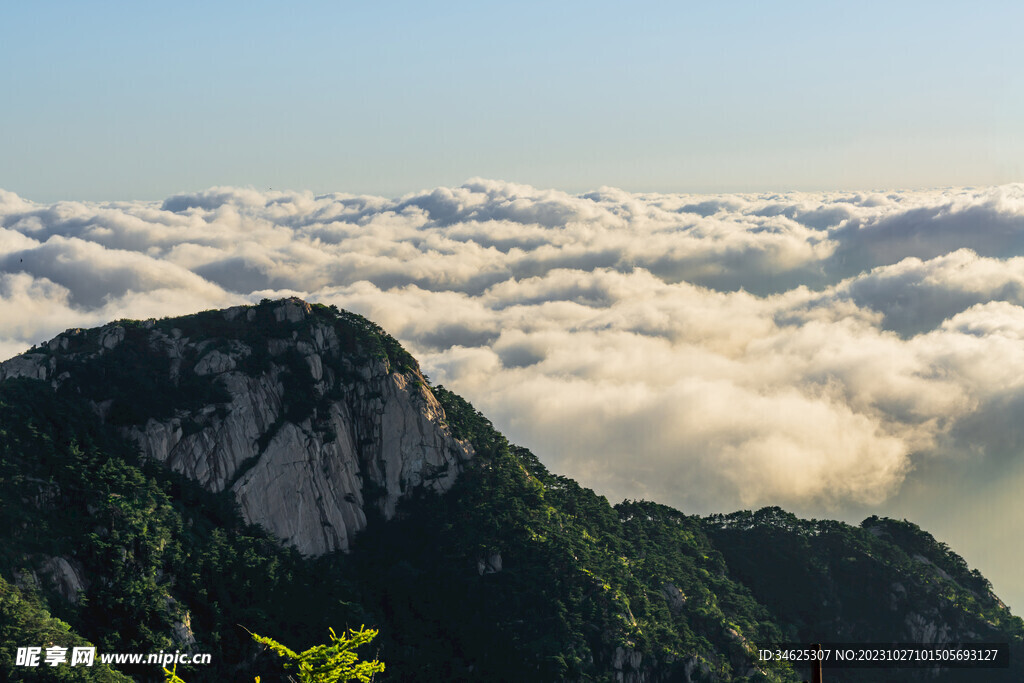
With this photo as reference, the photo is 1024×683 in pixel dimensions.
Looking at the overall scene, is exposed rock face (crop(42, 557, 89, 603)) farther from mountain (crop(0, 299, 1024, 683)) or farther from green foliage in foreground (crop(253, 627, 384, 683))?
green foliage in foreground (crop(253, 627, 384, 683))

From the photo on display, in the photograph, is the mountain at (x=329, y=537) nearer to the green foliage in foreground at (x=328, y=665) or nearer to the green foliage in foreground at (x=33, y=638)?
the green foliage in foreground at (x=33, y=638)

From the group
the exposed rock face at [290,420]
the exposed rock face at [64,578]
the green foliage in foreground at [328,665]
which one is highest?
the exposed rock face at [290,420]

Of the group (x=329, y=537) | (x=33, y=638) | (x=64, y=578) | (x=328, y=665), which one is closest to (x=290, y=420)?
(x=329, y=537)

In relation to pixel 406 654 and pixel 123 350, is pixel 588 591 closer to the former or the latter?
pixel 406 654

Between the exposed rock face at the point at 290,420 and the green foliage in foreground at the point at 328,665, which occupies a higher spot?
the exposed rock face at the point at 290,420

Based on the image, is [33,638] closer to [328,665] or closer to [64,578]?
[64,578]

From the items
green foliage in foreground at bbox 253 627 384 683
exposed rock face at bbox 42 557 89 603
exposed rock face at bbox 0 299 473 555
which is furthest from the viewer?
exposed rock face at bbox 0 299 473 555

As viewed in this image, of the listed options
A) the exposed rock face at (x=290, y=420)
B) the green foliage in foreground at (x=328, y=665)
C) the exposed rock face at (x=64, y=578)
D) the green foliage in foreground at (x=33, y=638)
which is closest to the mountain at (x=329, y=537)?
the exposed rock face at (x=64, y=578)

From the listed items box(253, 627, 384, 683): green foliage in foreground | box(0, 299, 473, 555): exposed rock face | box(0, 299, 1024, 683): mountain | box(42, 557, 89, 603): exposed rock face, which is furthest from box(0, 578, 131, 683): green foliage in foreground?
box(253, 627, 384, 683): green foliage in foreground
